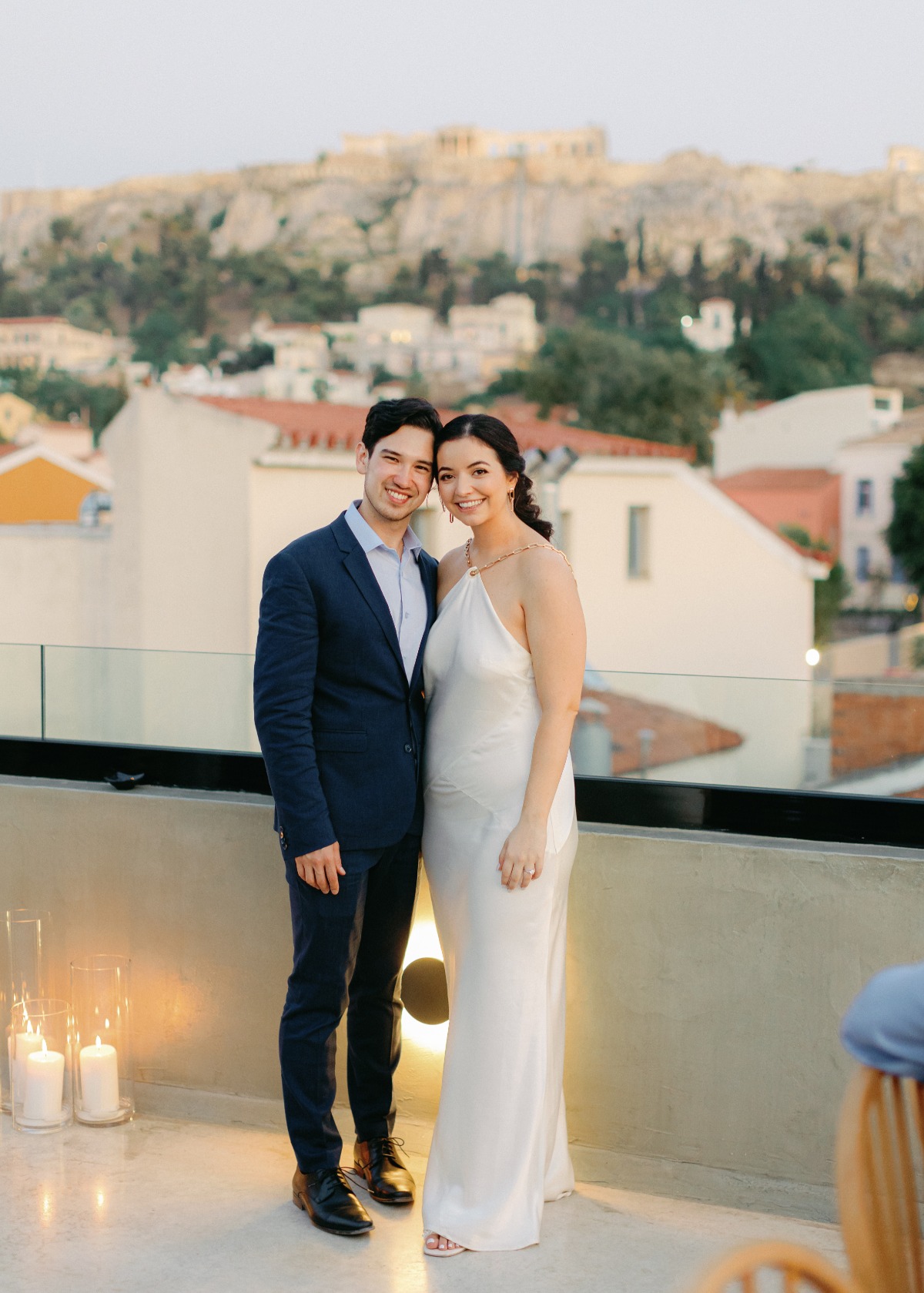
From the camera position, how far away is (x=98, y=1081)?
2746mm

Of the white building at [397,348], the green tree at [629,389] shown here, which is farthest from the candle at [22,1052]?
the white building at [397,348]

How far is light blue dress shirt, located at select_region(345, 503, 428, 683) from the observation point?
225 centimetres

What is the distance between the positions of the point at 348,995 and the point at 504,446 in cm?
103

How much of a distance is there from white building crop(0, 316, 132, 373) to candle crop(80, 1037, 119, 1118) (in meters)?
49.1

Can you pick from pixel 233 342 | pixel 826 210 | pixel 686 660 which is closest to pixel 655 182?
pixel 826 210

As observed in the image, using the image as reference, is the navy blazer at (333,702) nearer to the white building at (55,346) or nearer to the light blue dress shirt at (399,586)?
the light blue dress shirt at (399,586)

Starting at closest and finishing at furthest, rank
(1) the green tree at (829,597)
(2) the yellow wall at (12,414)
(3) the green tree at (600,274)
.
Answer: (1) the green tree at (829,597) → (2) the yellow wall at (12,414) → (3) the green tree at (600,274)

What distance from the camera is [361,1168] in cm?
245

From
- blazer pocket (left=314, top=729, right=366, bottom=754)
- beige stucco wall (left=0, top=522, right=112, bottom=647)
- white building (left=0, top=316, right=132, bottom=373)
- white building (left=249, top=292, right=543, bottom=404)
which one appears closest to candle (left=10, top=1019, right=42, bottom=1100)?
blazer pocket (left=314, top=729, right=366, bottom=754)

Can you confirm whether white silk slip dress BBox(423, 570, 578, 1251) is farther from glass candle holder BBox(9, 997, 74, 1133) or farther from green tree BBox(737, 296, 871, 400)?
green tree BBox(737, 296, 871, 400)

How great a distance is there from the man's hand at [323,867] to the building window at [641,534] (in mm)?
19016

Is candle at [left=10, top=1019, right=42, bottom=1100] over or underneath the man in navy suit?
underneath

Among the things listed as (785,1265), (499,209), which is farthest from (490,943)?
(499,209)

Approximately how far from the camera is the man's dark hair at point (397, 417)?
222 centimetres
